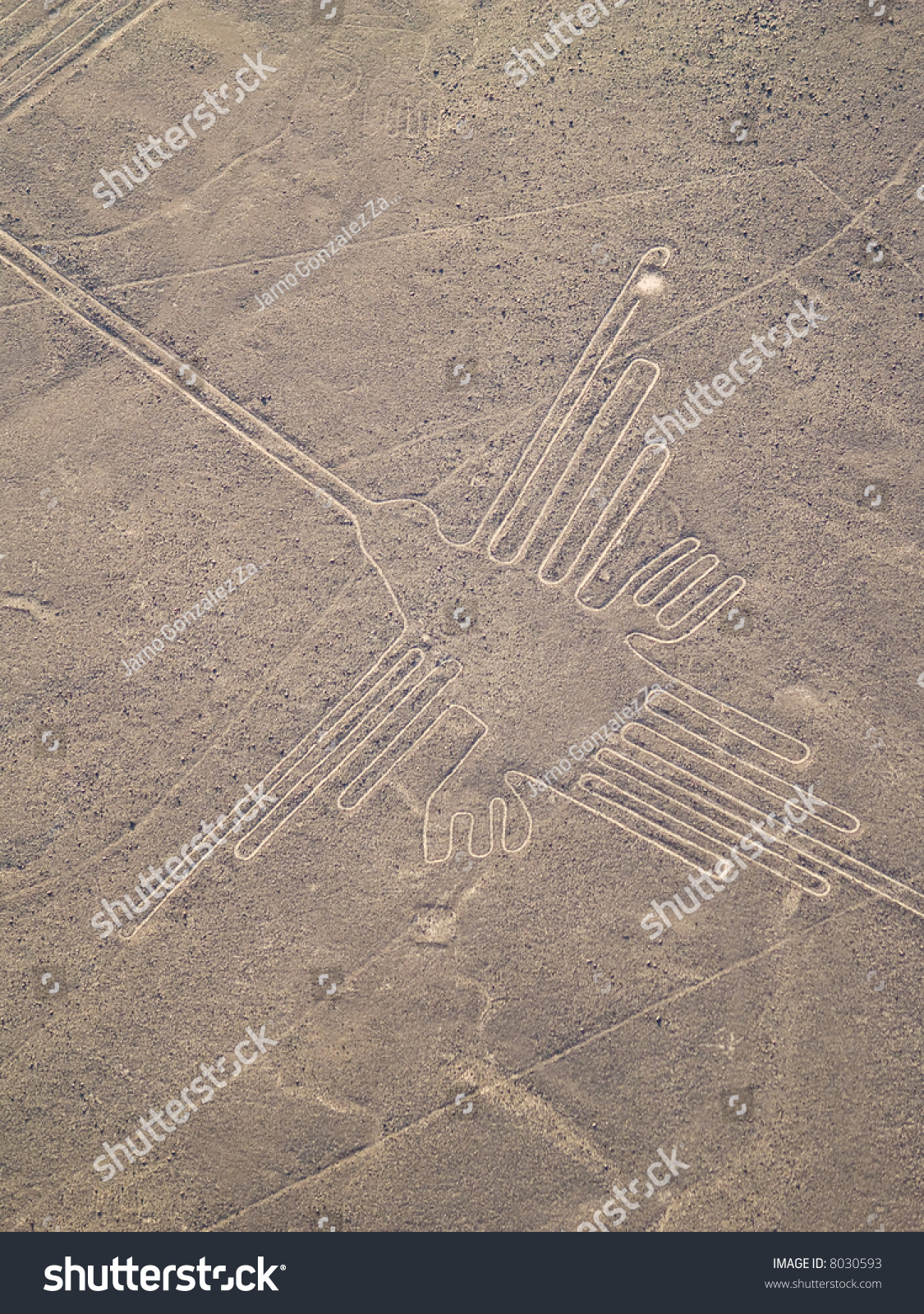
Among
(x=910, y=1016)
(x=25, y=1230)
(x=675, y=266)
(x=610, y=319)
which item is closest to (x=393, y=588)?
(x=610, y=319)
